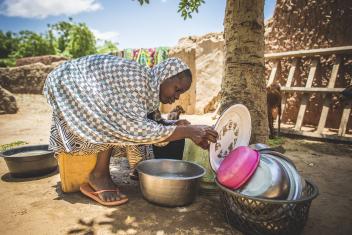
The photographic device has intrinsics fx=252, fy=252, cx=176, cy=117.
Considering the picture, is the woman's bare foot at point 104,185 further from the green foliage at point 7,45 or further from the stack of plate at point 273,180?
the green foliage at point 7,45

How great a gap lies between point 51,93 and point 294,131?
443cm

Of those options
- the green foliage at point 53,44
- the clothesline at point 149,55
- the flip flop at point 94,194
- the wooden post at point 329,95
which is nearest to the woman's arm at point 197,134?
the flip flop at point 94,194

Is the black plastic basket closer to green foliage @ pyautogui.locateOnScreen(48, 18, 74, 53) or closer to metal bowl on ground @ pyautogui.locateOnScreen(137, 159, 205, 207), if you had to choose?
metal bowl on ground @ pyautogui.locateOnScreen(137, 159, 205, 207)

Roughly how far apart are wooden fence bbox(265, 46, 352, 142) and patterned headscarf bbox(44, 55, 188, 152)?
144 inches

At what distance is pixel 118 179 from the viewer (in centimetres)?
287

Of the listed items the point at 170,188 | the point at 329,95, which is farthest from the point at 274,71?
the point at 170,188

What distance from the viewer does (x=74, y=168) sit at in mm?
2387

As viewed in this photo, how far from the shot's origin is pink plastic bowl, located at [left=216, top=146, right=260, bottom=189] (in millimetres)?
1692

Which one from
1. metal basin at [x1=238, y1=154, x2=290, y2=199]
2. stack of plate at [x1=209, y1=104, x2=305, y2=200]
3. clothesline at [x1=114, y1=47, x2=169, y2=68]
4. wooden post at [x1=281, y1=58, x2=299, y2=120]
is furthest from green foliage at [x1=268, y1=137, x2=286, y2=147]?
clothesline at [x1=114, y1=47, x2=169, y2=68]

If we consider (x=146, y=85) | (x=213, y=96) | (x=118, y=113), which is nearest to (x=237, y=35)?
(x=146, y=85)

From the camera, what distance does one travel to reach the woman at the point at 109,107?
6.63ft

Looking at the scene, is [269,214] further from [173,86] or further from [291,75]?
[291,75]

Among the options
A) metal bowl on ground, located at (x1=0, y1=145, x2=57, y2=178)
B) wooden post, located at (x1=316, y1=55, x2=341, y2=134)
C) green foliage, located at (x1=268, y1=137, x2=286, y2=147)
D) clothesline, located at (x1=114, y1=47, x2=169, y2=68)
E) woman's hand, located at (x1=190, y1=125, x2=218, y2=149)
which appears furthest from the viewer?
clothesline, located at (x1=114, y1=47, x2=169, y2=68)

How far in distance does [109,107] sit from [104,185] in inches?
Answer: 30.4
